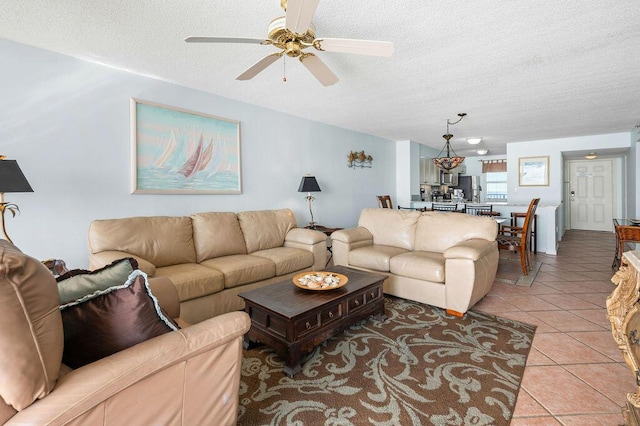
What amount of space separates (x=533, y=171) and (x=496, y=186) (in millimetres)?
2908

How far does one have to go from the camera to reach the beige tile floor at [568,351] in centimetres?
162

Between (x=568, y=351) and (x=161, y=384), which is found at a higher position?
(x=161, y=384)

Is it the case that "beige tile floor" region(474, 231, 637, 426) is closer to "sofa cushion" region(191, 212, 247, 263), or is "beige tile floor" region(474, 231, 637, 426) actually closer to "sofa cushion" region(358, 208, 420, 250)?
"sofa cushion" region(358, 208, 420, 250)

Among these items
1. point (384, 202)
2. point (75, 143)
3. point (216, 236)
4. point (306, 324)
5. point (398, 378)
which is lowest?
point (398, 378)

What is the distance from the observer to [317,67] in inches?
90.7

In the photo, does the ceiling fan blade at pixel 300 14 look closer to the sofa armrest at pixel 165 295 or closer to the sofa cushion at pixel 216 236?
the sofa armrest at pixel 165 295

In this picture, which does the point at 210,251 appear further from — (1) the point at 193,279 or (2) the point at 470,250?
(2) the point at 470,250

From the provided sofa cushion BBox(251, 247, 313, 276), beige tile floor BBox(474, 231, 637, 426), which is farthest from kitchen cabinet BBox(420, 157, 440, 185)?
sofa cushion BBox(251, 247, 313, 276)

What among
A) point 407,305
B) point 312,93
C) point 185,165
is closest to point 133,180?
point 185,165

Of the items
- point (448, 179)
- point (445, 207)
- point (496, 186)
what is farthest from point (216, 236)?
point (496, 186)

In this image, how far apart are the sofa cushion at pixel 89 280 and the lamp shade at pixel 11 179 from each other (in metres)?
1.41

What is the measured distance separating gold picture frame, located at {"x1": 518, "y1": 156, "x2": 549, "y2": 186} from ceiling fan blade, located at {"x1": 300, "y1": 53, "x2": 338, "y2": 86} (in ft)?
21.1

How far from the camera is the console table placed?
1093 millimetres

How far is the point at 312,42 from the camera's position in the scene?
1948 mm
